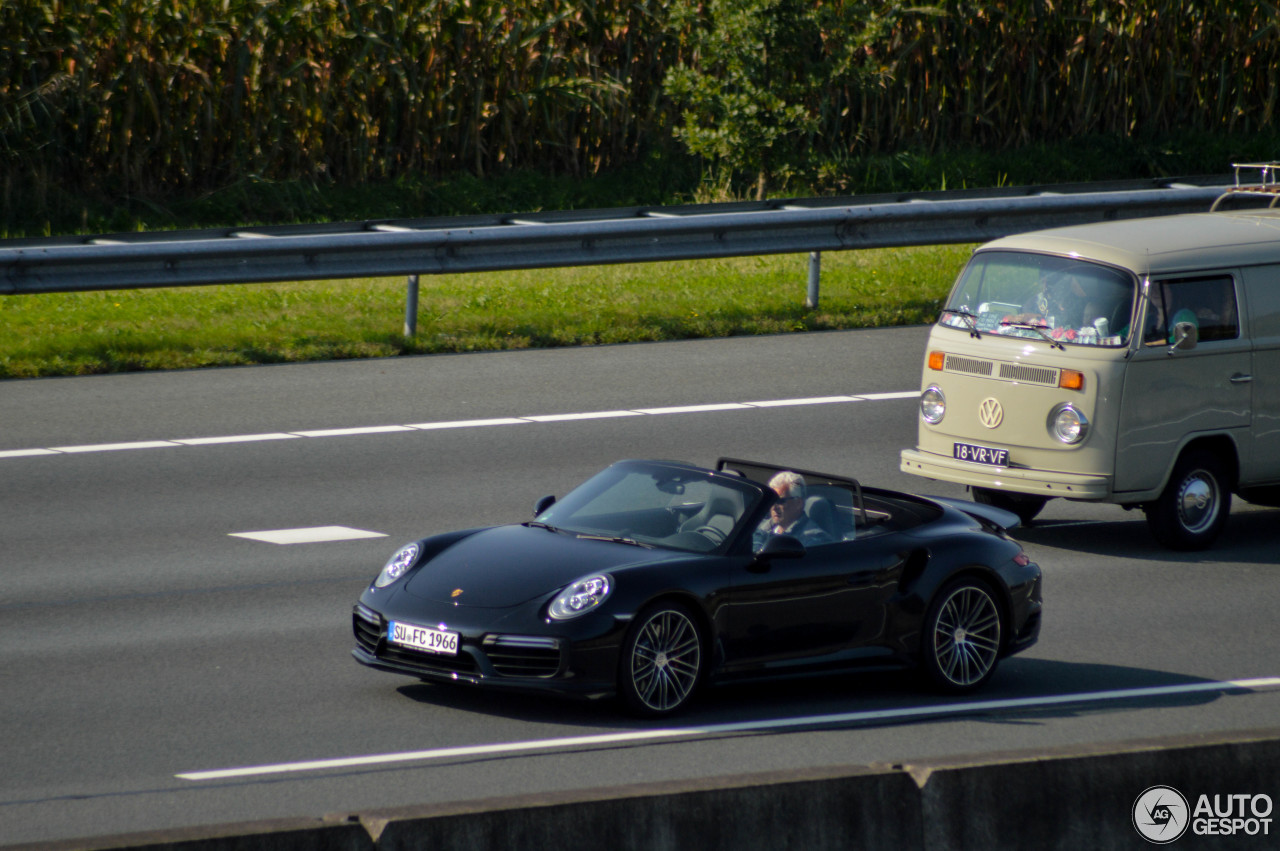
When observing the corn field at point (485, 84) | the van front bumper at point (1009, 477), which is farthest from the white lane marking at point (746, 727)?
the corn field at point (485, 84)

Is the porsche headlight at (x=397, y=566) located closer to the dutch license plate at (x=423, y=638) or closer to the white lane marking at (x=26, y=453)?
the dutch license plate at (x=423, y=638)

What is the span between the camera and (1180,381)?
12.3 metres

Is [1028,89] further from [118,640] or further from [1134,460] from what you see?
[118,640]

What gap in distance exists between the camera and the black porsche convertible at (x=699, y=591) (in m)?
8.54

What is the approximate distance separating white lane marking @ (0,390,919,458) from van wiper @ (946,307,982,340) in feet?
9.58

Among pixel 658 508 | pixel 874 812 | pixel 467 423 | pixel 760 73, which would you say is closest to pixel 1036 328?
pixel 658 508

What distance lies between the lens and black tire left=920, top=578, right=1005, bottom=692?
370 inches

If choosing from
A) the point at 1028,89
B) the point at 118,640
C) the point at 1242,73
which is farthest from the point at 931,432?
the point at 1242,73

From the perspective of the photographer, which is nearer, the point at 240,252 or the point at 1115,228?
the point at 1115,228

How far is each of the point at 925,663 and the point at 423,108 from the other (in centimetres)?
1536

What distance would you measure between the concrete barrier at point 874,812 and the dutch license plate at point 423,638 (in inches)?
113

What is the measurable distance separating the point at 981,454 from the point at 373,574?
4.16m

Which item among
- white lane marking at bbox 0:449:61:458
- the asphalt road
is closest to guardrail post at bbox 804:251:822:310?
the asphalt road

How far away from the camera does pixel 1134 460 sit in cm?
1216
